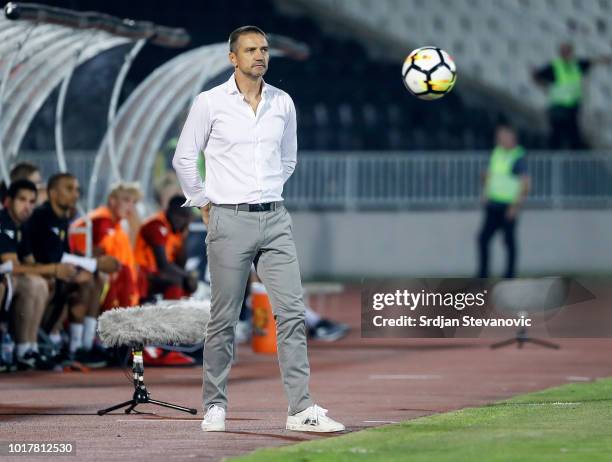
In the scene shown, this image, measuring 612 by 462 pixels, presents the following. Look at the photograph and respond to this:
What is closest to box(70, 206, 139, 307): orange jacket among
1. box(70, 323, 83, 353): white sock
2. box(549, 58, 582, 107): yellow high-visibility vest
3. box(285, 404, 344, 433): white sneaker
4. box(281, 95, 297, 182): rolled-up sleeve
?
box(70, 323, 83, 353): white sock

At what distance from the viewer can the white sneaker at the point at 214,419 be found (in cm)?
923

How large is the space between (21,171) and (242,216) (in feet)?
20.2

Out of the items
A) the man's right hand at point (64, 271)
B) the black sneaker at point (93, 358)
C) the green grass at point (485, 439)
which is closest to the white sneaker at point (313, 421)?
the green grass at point (485, 439)

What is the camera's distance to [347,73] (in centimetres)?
3080

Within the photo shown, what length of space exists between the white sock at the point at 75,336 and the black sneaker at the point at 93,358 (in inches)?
2.1

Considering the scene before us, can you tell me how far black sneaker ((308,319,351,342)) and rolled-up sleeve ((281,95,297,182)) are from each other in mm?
8898

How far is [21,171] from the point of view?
14.9 metres

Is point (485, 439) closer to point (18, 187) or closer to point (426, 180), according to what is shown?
point (18, 187)

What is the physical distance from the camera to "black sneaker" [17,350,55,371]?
14.2m

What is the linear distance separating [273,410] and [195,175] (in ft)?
7.20

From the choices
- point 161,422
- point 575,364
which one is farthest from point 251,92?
point 575,364

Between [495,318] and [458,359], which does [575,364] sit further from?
[495,318]

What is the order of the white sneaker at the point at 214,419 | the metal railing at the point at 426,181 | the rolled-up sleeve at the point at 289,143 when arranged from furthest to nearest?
the metal railing at the point at 426,181 → the rolled-up sleeve at the point at 289,143 → the white sneaker at the point at 214,419

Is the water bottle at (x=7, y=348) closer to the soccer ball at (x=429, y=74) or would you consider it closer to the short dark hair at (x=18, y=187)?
the short dark hair at (x=18, y=187)
